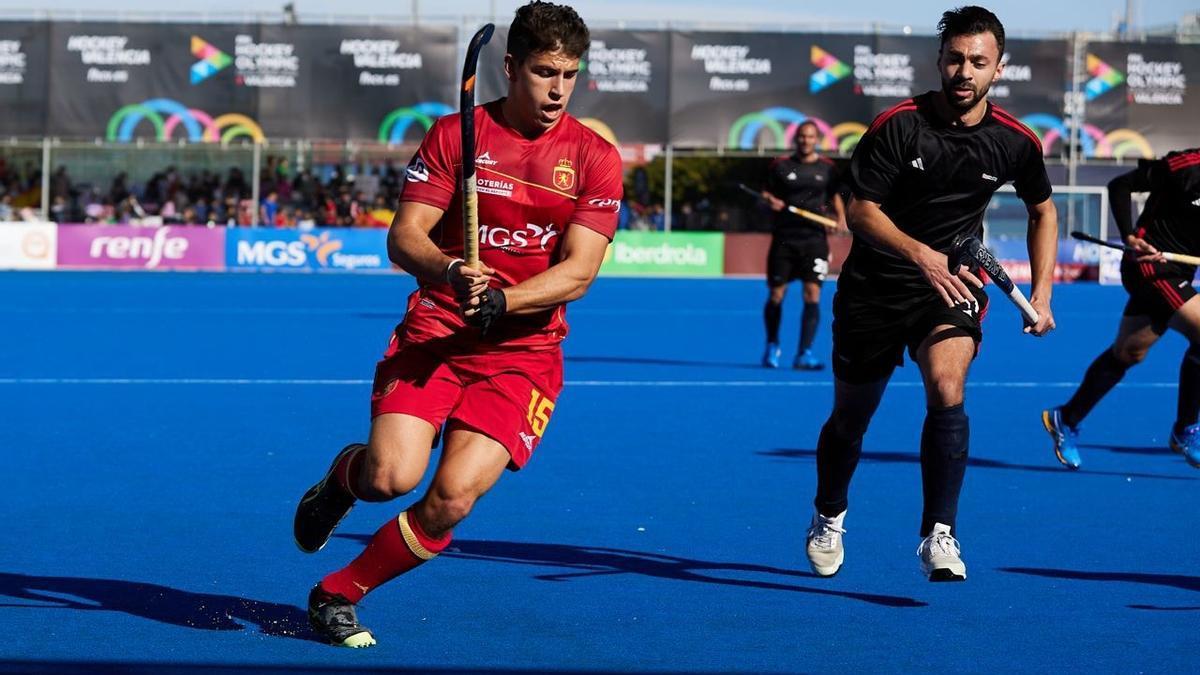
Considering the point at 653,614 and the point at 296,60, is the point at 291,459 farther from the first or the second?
the point at 296,60

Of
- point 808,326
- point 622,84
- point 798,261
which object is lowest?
point 808,326

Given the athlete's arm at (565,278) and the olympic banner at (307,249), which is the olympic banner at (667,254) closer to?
the olympic banner at (307,249)

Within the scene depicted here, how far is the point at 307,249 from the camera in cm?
3447

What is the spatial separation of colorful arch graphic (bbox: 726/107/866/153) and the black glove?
1184 inches

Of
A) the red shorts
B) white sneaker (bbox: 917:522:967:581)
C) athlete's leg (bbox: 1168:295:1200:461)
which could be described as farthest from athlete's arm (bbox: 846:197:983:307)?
athlete's leg (bbox: 1168:295:1200:461)

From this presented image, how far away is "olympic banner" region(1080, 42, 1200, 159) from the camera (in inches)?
1398

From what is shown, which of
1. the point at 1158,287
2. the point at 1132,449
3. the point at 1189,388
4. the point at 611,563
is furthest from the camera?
the point at 1132,449

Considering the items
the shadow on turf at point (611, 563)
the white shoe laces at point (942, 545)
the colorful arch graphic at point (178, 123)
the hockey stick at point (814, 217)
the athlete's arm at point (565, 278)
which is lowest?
the shadow on turf at point (611, 563)

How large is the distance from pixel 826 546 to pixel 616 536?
43.5 inches

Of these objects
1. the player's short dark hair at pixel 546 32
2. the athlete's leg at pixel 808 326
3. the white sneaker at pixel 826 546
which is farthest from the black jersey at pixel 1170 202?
the athlete's leg at pixel 808 326

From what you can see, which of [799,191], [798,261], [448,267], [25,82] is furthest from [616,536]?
[25,82]

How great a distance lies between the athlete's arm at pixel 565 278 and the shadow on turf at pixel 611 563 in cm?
140

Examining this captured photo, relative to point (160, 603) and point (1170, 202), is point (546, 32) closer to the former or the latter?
point (160, 603)

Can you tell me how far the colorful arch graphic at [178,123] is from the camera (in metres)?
34.7
